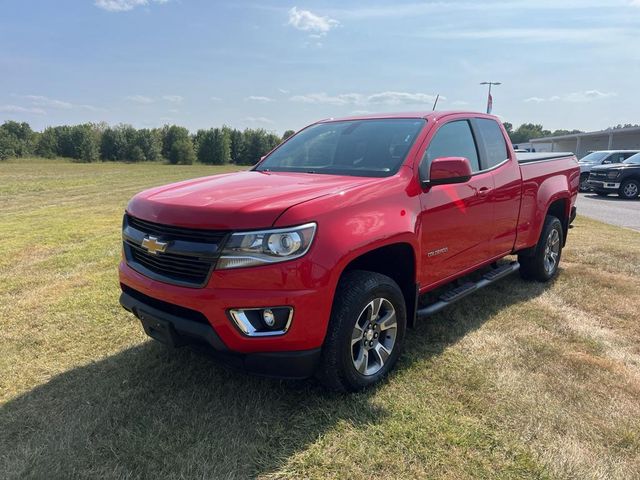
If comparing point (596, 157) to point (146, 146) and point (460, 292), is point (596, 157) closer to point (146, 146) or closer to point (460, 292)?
point (460, 292)

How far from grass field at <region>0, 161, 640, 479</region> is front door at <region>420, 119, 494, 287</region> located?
680 millimetres

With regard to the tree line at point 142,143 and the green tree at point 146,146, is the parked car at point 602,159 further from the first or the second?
the green tree at point 146,146

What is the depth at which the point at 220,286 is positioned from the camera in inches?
101

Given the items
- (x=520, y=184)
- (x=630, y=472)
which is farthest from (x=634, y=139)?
(x=630, y=472)

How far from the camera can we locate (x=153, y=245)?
9.35 feet

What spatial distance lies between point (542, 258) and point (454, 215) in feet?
7.47

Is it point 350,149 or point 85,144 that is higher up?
point 350,149

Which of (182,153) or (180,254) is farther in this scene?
(182,153)

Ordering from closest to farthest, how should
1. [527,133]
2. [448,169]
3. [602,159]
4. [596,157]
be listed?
[448,169] → [602,159] → [596,157] → [527,133]

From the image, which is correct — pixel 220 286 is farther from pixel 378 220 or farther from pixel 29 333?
pixel 29 333

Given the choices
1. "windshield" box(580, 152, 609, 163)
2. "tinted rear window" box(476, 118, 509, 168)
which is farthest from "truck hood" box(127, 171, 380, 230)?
"windshield" box(580, 152, 609, 163)

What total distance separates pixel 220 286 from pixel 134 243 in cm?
92

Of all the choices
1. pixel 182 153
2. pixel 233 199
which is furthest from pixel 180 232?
pixel 182 153

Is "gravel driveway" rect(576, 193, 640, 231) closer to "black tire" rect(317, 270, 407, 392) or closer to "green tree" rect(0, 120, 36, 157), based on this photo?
"black tire" rect(317, 270, 407, 392)
